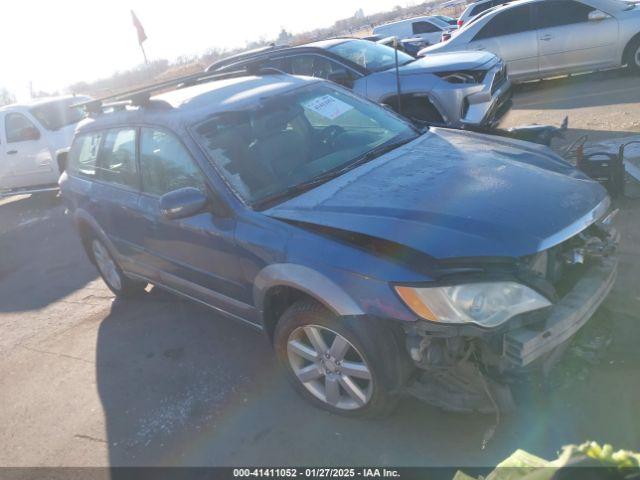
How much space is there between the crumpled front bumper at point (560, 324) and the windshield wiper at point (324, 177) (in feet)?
4.49

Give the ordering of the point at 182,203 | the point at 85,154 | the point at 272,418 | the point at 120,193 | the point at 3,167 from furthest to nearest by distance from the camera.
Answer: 1. the point at 3,167
2. the point at 85,154
3. the point at 120,193
4. the point at 272,418
5. the point at 182,203

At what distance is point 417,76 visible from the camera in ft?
21.6

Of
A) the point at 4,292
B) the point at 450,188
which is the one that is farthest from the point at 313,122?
the point at 4,292

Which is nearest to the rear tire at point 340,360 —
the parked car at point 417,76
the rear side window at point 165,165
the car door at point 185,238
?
the car door at point 185,238

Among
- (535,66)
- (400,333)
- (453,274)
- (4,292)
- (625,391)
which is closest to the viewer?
(453,274)

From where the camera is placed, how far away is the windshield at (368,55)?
7273 millimetres

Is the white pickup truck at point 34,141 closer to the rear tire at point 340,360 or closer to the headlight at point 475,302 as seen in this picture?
the rear tire at point 340,360

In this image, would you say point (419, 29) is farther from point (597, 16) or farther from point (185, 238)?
point (185, 238)

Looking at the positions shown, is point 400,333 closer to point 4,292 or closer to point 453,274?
point 453,274

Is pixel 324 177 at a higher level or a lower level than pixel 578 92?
higher

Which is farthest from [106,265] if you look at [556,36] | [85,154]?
[556,36]

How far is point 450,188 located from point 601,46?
7834 mm

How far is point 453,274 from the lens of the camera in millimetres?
2232

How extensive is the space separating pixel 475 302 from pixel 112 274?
3777 mm
